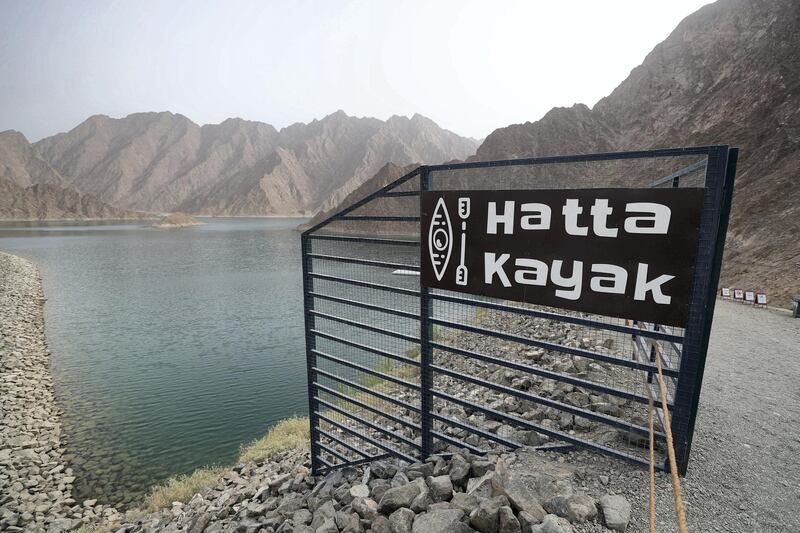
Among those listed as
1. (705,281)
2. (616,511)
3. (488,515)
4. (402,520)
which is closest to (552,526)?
(488,515)

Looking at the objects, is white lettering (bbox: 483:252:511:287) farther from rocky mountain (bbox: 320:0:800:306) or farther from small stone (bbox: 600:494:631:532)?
rocky mountain (bbox: 320:0:800:306)

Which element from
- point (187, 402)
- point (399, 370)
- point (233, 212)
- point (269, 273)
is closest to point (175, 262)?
point (269, 273)

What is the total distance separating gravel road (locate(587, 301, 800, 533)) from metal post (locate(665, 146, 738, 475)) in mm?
548

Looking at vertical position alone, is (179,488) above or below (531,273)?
below

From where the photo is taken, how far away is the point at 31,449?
10125 mm

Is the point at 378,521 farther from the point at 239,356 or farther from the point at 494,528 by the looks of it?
the point at 239,356

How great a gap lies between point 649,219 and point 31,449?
1366cm

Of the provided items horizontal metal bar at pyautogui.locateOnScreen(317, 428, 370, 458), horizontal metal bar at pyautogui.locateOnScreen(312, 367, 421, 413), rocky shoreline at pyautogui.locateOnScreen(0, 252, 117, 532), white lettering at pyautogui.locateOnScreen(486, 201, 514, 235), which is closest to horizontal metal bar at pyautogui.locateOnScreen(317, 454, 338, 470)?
horizontal metal bar at pyautogui.locateOnScreen(317, 428, 370, 458)

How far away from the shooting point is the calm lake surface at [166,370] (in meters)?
10.3

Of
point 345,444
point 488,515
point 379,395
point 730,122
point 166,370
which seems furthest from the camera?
point 730,122

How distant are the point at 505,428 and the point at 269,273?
115 ft

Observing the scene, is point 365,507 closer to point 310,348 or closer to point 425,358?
point 425,358

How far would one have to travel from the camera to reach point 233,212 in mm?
196500

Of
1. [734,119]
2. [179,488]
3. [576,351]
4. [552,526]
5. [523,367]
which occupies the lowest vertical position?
[179,488]
